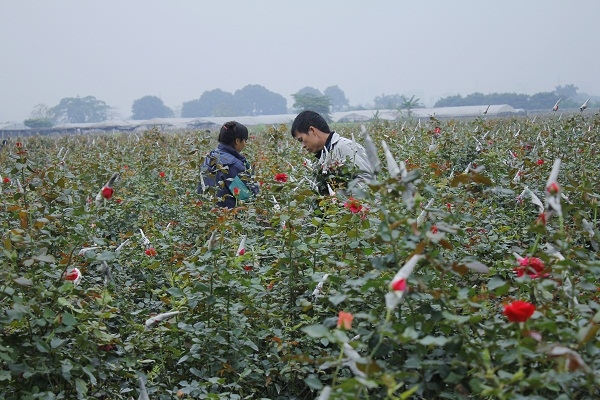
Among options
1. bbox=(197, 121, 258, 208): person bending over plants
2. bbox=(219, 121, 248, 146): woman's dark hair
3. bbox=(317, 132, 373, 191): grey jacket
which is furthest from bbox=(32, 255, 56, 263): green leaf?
bbox=(219, 121, 248, 146): woman's dark hair

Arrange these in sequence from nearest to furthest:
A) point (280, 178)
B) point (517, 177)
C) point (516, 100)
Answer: point (280, 178) < point (517, 177) < point (516, 100)

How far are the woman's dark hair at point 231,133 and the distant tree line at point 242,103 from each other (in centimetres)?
3401

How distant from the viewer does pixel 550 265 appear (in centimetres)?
154

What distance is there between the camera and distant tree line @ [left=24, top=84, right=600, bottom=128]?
4262 cm

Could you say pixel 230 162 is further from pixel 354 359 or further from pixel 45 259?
pixel 354 359

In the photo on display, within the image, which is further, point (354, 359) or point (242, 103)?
point (242, 103)

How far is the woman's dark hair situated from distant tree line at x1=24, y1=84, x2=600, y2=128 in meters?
34.0

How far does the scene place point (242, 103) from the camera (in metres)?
78.0

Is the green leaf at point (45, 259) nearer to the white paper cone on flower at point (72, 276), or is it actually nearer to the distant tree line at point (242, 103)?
the white paper cone on flower at point (72, 276)

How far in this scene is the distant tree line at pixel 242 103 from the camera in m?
42.6

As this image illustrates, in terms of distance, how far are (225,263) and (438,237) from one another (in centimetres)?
108

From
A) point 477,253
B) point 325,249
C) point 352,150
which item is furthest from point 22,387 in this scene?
point 352,150

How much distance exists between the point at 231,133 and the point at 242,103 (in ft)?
245

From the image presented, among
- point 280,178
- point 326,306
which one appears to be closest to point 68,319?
point 326,306
